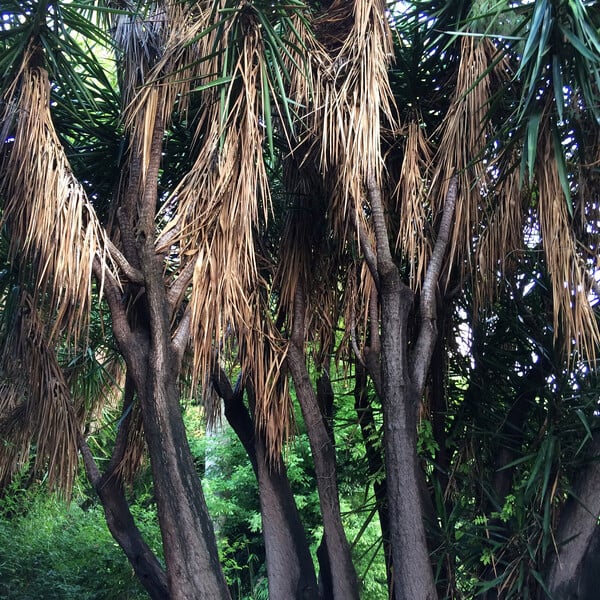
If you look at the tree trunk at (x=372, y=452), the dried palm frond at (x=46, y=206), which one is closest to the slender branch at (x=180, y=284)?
the dried palm frond at (x=46, y=206)

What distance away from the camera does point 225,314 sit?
14.8 feet

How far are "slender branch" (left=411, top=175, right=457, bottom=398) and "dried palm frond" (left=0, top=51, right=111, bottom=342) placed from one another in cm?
197

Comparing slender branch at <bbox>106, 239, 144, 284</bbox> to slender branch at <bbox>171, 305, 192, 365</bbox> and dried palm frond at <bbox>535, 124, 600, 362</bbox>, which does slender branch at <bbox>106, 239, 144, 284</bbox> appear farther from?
dried palm frond at <bbox>535, 124, 600, 362</bbox>

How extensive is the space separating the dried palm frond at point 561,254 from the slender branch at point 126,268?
235 centimetres

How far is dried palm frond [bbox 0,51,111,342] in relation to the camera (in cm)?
421

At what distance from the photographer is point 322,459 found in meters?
5.33

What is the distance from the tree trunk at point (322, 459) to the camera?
5189 millimetres

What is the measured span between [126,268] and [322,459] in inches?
76.2

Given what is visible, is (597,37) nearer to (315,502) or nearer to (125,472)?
(125,472)

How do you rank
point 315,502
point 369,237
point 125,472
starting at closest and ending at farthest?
point 369,237 → point 125,472 → point 315,502

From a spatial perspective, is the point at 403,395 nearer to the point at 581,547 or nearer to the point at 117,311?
the point at 581,547

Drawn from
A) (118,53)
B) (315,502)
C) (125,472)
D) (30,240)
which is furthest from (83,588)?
(118,53)

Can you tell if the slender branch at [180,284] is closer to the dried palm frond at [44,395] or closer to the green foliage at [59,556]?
the dried palm frond at [44,395]

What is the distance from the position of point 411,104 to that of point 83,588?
5.56 m
